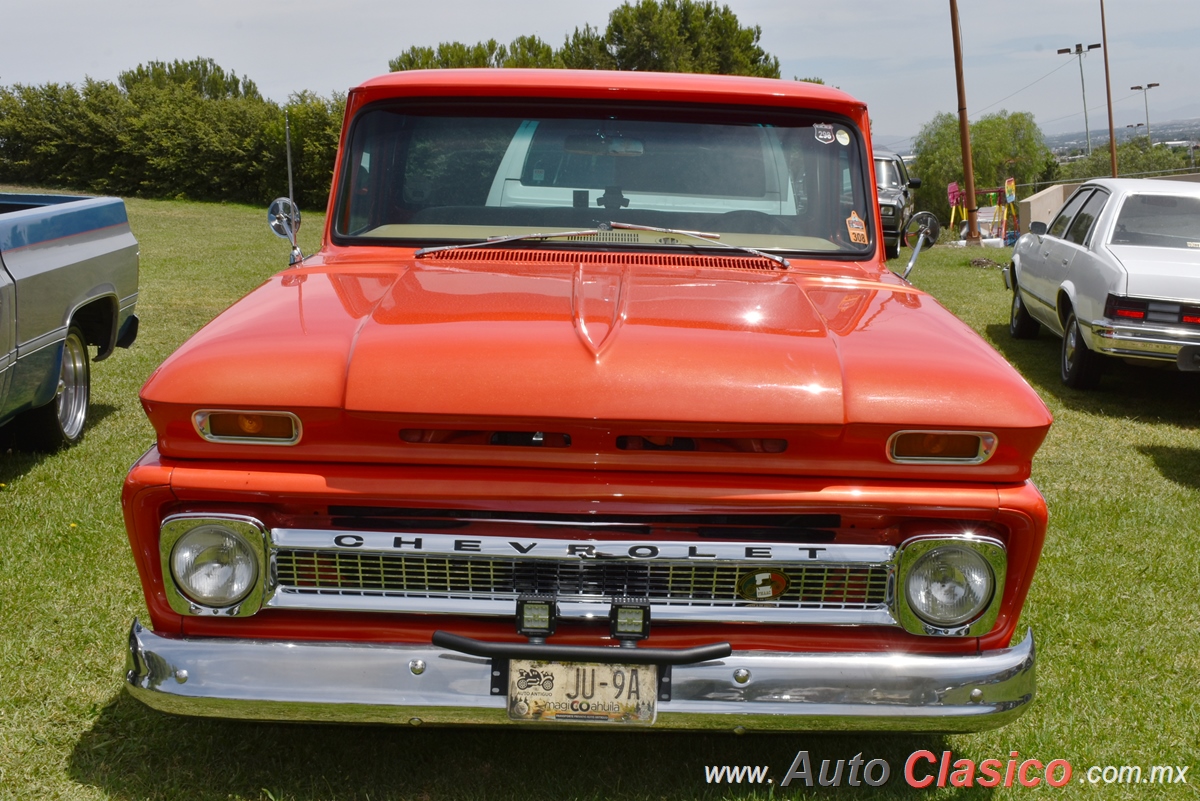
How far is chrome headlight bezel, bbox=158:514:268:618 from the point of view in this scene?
2.55 m

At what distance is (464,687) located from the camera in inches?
101

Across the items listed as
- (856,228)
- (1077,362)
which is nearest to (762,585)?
(856,228)

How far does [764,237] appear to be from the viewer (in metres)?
3.77

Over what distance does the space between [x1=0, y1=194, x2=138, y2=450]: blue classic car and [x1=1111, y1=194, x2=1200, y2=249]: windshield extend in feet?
23.3

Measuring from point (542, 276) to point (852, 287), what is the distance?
3.16 ft

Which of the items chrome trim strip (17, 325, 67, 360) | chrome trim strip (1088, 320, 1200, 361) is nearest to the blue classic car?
chrome trim strip (17, 325, 67, 360)

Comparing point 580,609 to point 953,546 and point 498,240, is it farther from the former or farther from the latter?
point 498,240

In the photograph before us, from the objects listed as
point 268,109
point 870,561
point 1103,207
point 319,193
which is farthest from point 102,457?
point 268,109

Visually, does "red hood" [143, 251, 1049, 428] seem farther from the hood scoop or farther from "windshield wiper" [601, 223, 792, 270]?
"windshield wiper" [601, 223, 792, 270]

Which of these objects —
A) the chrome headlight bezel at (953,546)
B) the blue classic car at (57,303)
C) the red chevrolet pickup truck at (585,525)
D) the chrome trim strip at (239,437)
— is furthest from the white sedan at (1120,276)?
the blue classic car at (57,303)

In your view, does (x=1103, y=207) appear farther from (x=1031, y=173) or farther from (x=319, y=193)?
(x=1031, y=173)

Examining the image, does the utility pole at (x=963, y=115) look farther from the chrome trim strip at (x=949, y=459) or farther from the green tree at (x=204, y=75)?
the green tree at (x=204, y=75)

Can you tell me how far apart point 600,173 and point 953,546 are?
1.84 meters

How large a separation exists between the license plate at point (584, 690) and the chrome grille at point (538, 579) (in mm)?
162
